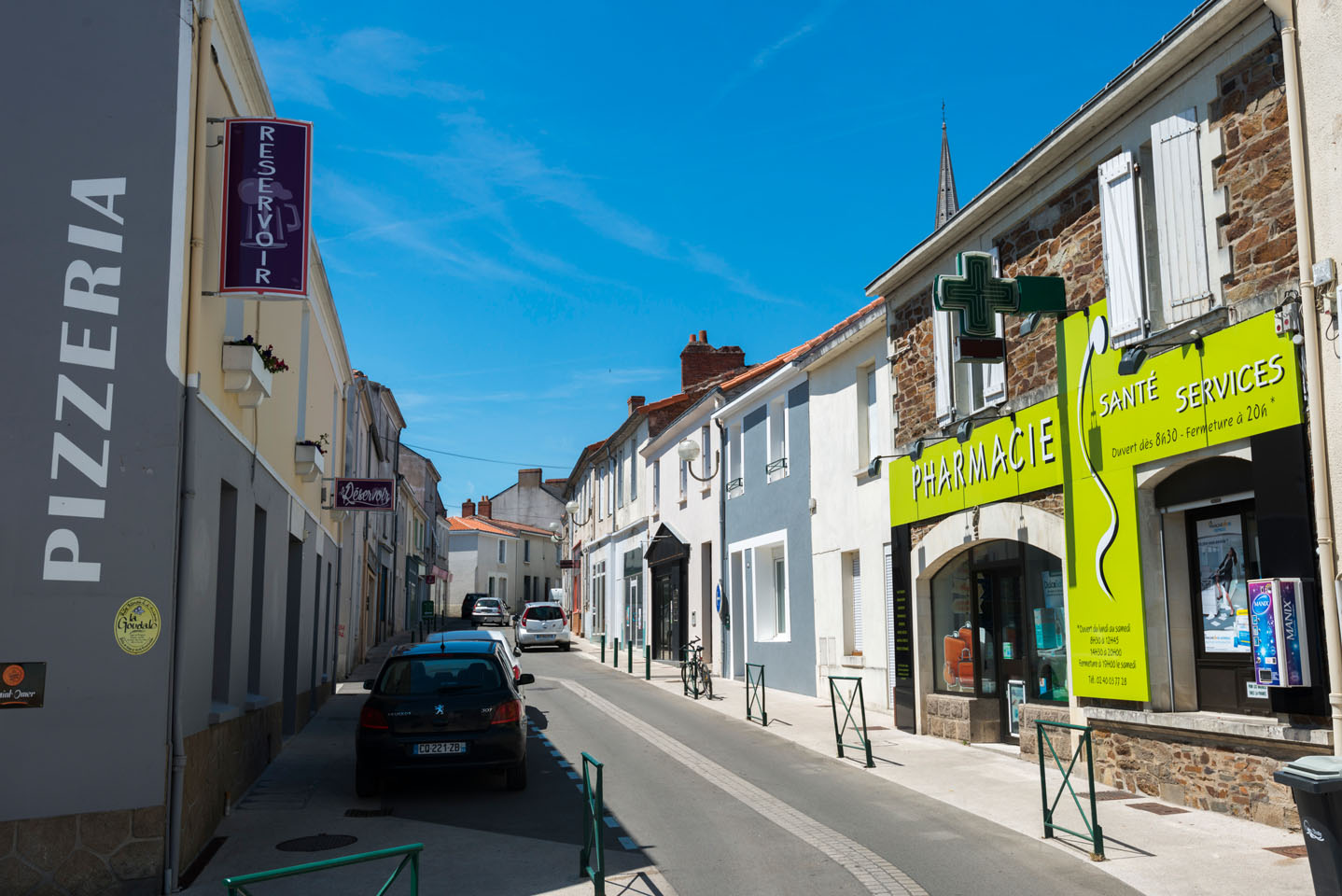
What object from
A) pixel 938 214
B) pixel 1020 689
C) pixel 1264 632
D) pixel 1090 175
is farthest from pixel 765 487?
pixel 938 214

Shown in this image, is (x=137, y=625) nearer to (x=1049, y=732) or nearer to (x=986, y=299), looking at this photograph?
(x=986, y=299)

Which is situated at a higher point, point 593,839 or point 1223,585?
point 1223,585

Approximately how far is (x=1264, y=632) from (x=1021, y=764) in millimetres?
4111

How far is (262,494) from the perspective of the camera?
1056 centimetres

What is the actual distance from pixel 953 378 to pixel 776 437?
26.7 feet

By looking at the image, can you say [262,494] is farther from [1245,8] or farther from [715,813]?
[1245,8]

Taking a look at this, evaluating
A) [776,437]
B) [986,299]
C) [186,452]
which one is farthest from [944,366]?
[186,452]

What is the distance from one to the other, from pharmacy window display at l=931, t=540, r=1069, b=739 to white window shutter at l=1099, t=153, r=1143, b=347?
2931 millimetres

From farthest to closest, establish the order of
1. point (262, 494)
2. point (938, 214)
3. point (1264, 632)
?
point (938, 214)
point (262, 494)
point (1264, 632)

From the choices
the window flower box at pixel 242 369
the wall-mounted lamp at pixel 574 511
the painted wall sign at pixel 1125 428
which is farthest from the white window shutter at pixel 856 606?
the wall-mounted lamp at pixel 574 511

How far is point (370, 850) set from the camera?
7617 mm

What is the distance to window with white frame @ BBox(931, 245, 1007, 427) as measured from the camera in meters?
12.8

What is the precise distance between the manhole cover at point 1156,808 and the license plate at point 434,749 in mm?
6028

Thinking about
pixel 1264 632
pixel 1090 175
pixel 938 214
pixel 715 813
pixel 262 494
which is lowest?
pixel 715 813
